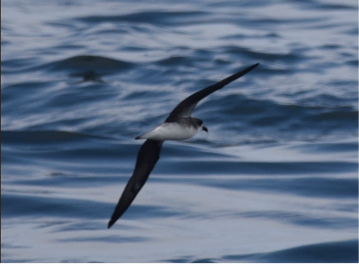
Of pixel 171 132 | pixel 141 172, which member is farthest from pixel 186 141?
pixel 171 132

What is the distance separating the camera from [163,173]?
1650 cm

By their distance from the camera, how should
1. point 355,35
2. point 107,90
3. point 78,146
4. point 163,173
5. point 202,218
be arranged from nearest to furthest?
point 202,218 → point 163,173 → point 78,146 → point 107,90 → point 355,35

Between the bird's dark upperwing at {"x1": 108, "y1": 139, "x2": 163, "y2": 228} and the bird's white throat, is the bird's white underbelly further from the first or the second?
the bird's dark upperwing at {"x1": 108, "y1": 139, "x2": 163, "y2": 228}

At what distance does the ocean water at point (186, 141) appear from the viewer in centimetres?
1335

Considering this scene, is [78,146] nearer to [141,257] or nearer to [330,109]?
[330,109]

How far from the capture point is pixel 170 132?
241 inches

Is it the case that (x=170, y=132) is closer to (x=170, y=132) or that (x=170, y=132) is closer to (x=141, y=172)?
(x=170, y=132)

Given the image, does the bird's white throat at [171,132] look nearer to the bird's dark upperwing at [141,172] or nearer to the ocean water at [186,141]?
the bird's dark upperwing at [141,172]

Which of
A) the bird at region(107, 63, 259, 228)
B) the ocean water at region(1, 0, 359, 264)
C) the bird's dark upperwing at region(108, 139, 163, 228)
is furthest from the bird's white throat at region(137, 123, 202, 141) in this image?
the ocean water at region(1, 0, 359, 264)

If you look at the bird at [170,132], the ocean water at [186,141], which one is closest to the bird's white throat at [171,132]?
the bird at [170,132]

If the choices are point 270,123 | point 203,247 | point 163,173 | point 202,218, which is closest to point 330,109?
point 270,123

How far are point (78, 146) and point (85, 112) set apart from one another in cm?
214

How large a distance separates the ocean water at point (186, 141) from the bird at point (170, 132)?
5.36 meters

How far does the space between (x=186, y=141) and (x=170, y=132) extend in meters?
11.8
